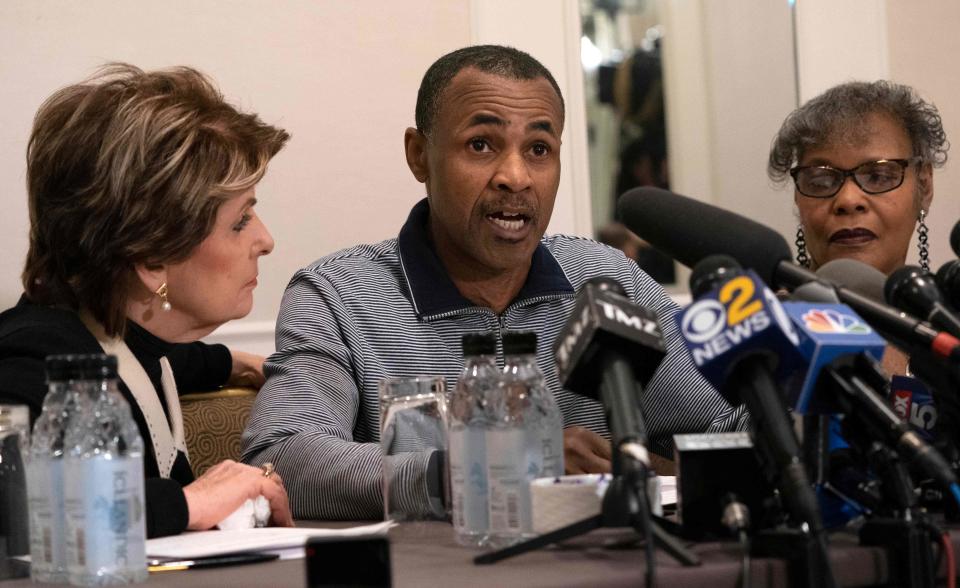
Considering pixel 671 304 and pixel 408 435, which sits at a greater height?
pixel 671 304

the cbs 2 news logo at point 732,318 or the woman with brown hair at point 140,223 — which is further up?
the woman with brown hair at point 140,223

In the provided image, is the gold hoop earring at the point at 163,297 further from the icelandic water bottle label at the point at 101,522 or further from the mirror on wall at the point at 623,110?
the mirror on wall at the point at 623,110

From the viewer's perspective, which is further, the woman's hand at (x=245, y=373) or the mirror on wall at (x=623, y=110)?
the mirror on wall at (x=623, y=110)

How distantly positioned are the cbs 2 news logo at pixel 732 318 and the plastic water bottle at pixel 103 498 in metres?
0.49

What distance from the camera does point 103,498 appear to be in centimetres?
107

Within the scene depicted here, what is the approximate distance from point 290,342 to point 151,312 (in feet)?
0.72

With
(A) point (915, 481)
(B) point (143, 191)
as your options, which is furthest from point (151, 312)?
(A) point (915, 481)

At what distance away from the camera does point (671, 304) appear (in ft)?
7.59

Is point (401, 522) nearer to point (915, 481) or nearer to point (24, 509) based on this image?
point (24, 509)

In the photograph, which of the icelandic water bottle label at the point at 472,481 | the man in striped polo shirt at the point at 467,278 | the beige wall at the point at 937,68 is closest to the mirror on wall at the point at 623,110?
the beige wall at the point at 937,68

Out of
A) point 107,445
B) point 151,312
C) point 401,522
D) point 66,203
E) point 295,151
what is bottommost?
point 401,522

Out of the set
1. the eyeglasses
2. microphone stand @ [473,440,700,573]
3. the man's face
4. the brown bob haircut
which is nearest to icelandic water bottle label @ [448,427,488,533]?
microphone stand @ [473,440,700,573]

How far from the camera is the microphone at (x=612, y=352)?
99 centimetres

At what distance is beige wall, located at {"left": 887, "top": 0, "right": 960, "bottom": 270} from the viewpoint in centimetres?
389
